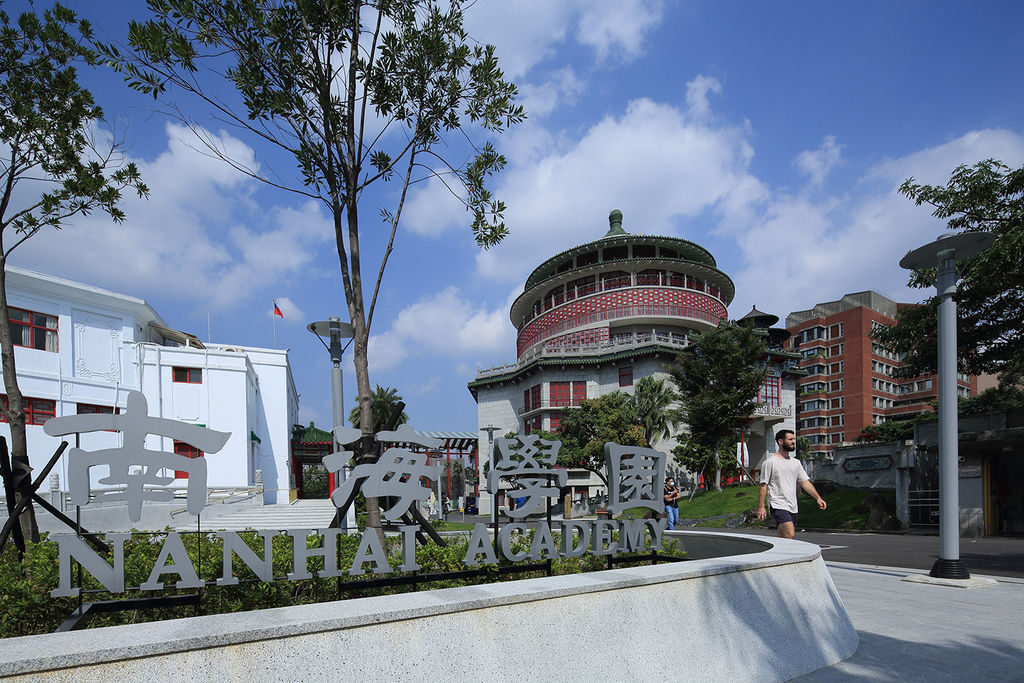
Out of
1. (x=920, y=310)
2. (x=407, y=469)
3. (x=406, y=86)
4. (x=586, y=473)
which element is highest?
(x=406, y=86)

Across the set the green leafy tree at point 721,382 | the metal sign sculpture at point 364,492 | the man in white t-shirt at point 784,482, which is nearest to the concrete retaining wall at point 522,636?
the metal sign sculpture at point 364,492

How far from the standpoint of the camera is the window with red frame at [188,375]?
28.2 m

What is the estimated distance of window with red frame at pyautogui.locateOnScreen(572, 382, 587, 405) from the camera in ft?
152

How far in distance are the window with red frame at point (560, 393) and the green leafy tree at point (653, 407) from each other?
635 centimetres

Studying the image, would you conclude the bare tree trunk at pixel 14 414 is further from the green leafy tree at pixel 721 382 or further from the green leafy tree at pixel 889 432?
the green leafy tree at pixel 889 432

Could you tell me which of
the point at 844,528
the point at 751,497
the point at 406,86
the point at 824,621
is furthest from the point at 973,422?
the point at 406,86

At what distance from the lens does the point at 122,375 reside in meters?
26.0

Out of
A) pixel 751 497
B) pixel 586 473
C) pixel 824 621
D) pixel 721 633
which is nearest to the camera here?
pixel 721 633

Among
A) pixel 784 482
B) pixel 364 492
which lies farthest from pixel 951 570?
pixel 364 492

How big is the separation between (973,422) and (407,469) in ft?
69.3

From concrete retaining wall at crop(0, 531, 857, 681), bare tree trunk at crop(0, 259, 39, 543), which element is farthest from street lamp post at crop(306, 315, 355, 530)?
concrete retaining wall at crop(0, 531, 857, 681)

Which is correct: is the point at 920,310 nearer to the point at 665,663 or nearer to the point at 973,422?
the point at 973,422

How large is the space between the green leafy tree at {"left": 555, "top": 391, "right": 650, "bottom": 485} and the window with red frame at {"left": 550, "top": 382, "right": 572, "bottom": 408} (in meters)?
5.86

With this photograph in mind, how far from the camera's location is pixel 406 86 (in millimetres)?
8344
